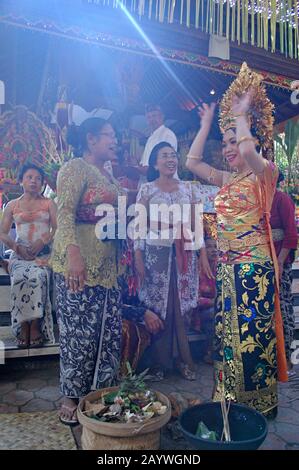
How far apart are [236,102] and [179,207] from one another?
152 cm

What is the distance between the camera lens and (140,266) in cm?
408

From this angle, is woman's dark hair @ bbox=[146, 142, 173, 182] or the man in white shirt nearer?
woman's dark hair @ bbox=[146, 142, 173, 182]

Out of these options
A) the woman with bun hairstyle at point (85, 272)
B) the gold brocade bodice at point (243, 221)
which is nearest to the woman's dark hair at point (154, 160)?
the woman with bun hairstyle at point (85, 272)

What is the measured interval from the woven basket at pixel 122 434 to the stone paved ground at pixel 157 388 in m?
0.39

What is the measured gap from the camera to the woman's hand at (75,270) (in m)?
2.84

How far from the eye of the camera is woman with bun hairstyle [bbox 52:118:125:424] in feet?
9.48

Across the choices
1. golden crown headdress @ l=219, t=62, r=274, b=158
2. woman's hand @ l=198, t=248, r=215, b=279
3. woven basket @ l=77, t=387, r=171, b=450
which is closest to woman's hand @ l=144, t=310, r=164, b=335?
woman's hand @ l=198, t=248, r=215, b=279

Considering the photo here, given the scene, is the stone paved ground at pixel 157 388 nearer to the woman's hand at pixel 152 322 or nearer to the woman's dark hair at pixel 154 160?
the woman's hand at pixel 152 322

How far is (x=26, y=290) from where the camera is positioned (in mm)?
4109

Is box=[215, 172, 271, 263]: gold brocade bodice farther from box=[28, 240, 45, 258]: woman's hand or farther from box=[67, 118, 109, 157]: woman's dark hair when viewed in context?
box=[28, 240, 45, 258]: woman's hand

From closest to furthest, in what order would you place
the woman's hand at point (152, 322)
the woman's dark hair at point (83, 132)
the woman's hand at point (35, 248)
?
the woman's dark hair at point (83, 132) → the woman's hand at point (152, 322) → the woman's hand at point (35, 248)

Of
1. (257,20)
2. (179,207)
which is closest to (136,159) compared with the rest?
(179,207)

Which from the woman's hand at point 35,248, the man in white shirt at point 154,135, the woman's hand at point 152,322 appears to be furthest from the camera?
the man in white shirt at point 154,135
